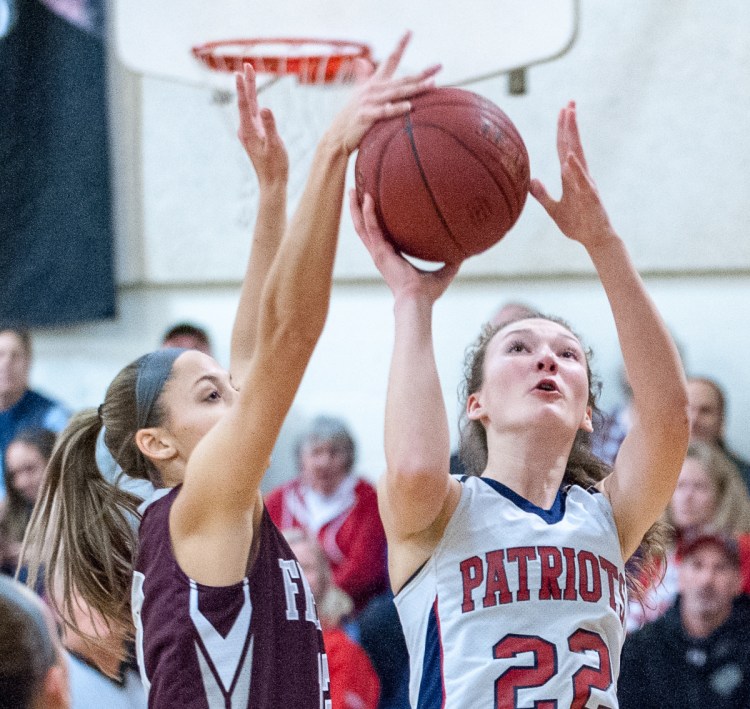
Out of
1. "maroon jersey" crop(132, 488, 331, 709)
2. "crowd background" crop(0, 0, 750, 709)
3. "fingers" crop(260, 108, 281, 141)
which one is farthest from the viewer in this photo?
"crowd background" crop(0, 0, 750, 709)

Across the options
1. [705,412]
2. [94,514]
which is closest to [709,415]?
[705,412]

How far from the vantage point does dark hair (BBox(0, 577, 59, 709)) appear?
1.41 metres

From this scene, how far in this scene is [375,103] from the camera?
2.05 metres

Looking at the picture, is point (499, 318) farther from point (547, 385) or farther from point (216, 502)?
point (216, 502)

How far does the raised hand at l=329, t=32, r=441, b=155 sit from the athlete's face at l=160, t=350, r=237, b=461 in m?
0.59

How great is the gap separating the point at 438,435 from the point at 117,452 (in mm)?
699

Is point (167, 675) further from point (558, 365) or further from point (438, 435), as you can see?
point (558, 365)

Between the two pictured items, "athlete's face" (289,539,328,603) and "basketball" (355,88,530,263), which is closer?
"basketball" (355,88,530,263)

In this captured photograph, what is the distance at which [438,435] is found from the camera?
220 centimetres

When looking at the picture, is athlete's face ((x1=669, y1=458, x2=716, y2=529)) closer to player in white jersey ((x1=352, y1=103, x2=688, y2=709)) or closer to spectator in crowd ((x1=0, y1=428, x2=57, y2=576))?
player in white jersey ((x1=352, y1=103, x2=688, y2=709))

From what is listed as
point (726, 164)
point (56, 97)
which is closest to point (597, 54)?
point (726, 164)

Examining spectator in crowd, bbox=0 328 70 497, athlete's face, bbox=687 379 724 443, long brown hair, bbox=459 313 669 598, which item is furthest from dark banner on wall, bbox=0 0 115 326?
long brown hair, bbox=459 313 669 598

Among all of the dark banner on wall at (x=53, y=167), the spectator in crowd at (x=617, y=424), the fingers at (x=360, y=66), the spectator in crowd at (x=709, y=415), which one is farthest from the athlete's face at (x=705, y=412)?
the dark banner on wall at (x=53, y=167)

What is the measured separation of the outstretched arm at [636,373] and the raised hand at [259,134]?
1.97 ft
